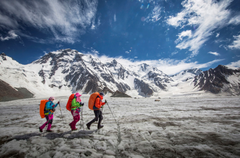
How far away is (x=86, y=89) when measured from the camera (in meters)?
122

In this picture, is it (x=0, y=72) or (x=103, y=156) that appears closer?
(x=103, y=156)

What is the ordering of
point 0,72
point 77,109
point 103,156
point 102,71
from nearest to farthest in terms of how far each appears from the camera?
point 103,156 → point 77,109 → point 0,72 → point 102,71

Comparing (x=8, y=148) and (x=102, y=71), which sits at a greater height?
(x=102, y=71)

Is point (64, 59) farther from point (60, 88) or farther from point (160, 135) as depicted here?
point (160, 135)

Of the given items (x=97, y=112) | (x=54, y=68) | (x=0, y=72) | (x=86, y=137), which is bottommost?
(x=86, y=137)


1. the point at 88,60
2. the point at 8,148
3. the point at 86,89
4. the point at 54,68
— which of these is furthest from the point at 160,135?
the point at 88,60

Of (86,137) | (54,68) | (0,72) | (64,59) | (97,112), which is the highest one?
(64,59)

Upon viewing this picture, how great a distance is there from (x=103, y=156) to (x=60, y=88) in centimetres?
14060

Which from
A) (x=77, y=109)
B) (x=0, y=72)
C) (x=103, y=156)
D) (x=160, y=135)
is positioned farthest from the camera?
(x=0, y=72)

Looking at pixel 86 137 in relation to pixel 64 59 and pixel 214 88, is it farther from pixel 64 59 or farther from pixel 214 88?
pixel 64 59

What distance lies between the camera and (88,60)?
192750mm

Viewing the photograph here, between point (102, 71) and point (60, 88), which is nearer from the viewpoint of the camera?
point (60, 88)

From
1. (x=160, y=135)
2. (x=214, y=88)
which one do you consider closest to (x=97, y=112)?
(x=160, y=135)

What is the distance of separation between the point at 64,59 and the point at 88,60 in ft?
147
